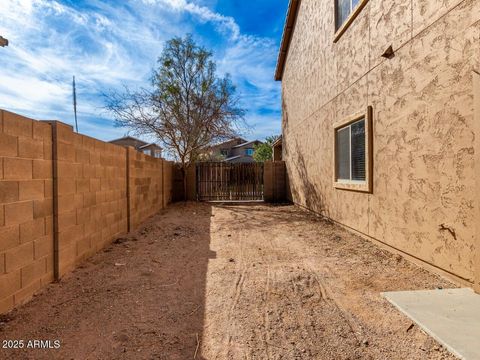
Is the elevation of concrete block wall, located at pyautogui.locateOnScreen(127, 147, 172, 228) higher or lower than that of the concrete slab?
higher

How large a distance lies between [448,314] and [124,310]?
303cm

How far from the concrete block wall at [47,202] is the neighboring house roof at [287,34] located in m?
9.03

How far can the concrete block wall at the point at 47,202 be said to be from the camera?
96.9 inches

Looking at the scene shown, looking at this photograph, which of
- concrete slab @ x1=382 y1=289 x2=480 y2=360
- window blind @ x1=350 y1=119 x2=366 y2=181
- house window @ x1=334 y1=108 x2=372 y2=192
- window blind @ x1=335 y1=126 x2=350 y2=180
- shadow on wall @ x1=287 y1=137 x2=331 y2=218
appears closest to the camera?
concrete slab @ x1=382 y1=289 x2=480 y2=360

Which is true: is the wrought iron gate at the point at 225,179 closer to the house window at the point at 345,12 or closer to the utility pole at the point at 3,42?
the house window at the point at 345,12

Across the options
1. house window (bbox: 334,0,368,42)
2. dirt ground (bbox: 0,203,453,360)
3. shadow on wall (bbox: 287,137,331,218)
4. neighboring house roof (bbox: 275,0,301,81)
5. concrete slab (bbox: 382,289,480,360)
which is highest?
neighboring house roof (bbox: 275,0,301,81)

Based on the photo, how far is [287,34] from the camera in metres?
11.1

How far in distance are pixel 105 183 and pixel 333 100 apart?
5.52 m

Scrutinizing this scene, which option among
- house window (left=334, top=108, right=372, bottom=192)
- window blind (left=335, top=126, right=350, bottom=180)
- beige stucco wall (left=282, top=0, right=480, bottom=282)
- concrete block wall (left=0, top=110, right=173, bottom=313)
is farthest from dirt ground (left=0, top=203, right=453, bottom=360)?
window blind (left=335, top=126, right=350, bottom=180)

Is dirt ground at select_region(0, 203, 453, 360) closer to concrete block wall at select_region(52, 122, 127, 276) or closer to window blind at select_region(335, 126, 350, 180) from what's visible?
concrete block wall at select_region(52, 122, 127, 276)

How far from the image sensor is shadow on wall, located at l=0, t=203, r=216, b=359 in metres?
2.02

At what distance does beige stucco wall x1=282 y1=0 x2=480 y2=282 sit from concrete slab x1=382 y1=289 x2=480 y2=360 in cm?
41

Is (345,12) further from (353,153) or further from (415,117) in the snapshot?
(415,117)

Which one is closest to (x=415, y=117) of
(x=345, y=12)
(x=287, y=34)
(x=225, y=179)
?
(x=345, y=12)
